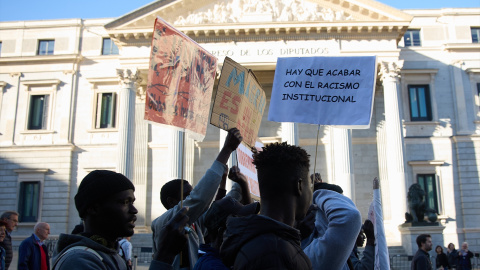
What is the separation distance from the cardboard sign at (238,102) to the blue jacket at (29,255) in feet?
12.4

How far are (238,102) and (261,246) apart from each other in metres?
3.39

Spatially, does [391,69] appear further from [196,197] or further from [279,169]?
[279,169]

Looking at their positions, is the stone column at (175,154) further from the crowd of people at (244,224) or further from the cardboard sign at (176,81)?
the crowd of people at (244,224)

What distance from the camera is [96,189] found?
2777mm

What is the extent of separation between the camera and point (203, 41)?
90.0ft

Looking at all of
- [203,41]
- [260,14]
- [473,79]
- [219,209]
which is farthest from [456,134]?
[219,209]

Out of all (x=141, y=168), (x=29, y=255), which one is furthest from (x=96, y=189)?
(x=141, y=168)

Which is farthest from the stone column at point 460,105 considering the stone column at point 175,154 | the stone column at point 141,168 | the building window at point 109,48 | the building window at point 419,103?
the building window at point 109,48

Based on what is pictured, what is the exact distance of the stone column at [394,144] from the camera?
79.5ft

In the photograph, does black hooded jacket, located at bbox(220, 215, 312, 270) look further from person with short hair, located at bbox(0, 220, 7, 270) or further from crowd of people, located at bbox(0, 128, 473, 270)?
person with short hair, located at bbox(0, 220, 7, 270)

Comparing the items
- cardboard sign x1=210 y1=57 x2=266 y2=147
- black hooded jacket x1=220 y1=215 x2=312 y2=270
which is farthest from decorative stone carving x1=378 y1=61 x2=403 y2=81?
black hooded jacket x1=220 y1=215 x2=312 y2=270

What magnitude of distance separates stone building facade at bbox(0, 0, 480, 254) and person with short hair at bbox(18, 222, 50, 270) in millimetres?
17568

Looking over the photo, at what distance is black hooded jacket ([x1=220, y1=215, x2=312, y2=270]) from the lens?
2225 millimetres

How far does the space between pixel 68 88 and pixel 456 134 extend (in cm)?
2253
